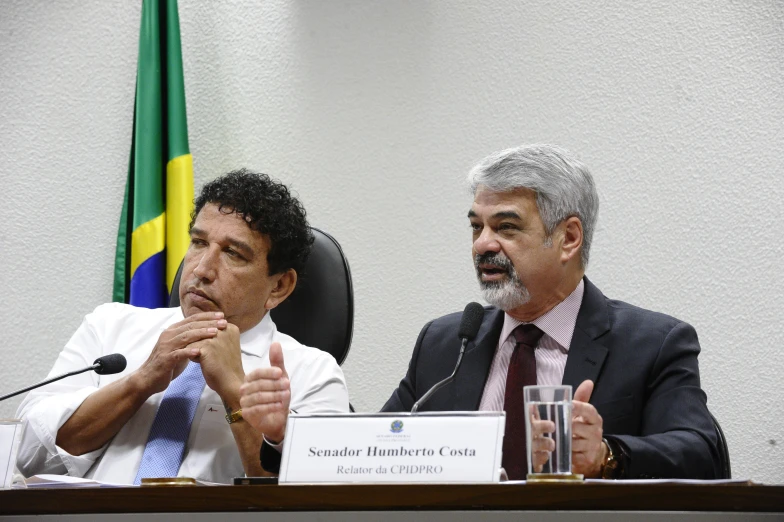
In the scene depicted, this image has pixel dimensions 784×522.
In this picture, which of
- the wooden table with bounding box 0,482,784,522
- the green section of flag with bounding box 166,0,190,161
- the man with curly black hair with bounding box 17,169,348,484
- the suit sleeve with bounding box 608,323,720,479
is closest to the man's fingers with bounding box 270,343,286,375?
the man with curly black hair with bounding box 17,169,348,484

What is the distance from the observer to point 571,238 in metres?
2.17

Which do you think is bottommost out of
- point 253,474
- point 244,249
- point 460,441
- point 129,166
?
point 253,474

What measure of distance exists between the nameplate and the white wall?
1.72m

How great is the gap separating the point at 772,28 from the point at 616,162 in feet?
2.05

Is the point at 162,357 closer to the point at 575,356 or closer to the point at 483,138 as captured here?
the point at 575,356

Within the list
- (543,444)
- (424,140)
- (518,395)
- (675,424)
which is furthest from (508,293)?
(424,140)

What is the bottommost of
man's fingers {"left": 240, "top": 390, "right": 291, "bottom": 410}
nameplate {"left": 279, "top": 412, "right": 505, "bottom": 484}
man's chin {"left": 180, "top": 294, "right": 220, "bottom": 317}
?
nameplate {"left": 279, "top": 412, "right": 505, "bottom": 484}

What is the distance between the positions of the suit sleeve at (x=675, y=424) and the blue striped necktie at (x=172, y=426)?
89cm

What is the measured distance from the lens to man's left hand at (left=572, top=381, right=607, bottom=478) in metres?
1.44

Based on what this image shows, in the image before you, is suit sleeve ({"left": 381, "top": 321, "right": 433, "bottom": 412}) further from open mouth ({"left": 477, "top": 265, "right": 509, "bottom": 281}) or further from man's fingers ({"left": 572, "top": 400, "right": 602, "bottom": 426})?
man's fingers ({"left": 572, "top": 400, "right": 602, "bottom": 426})

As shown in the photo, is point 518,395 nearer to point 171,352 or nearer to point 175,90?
point 171,352

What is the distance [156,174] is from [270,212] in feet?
2.99

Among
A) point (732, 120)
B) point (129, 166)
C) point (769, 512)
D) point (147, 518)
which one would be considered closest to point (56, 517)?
point (147, 518)

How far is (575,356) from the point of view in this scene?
2.01m
